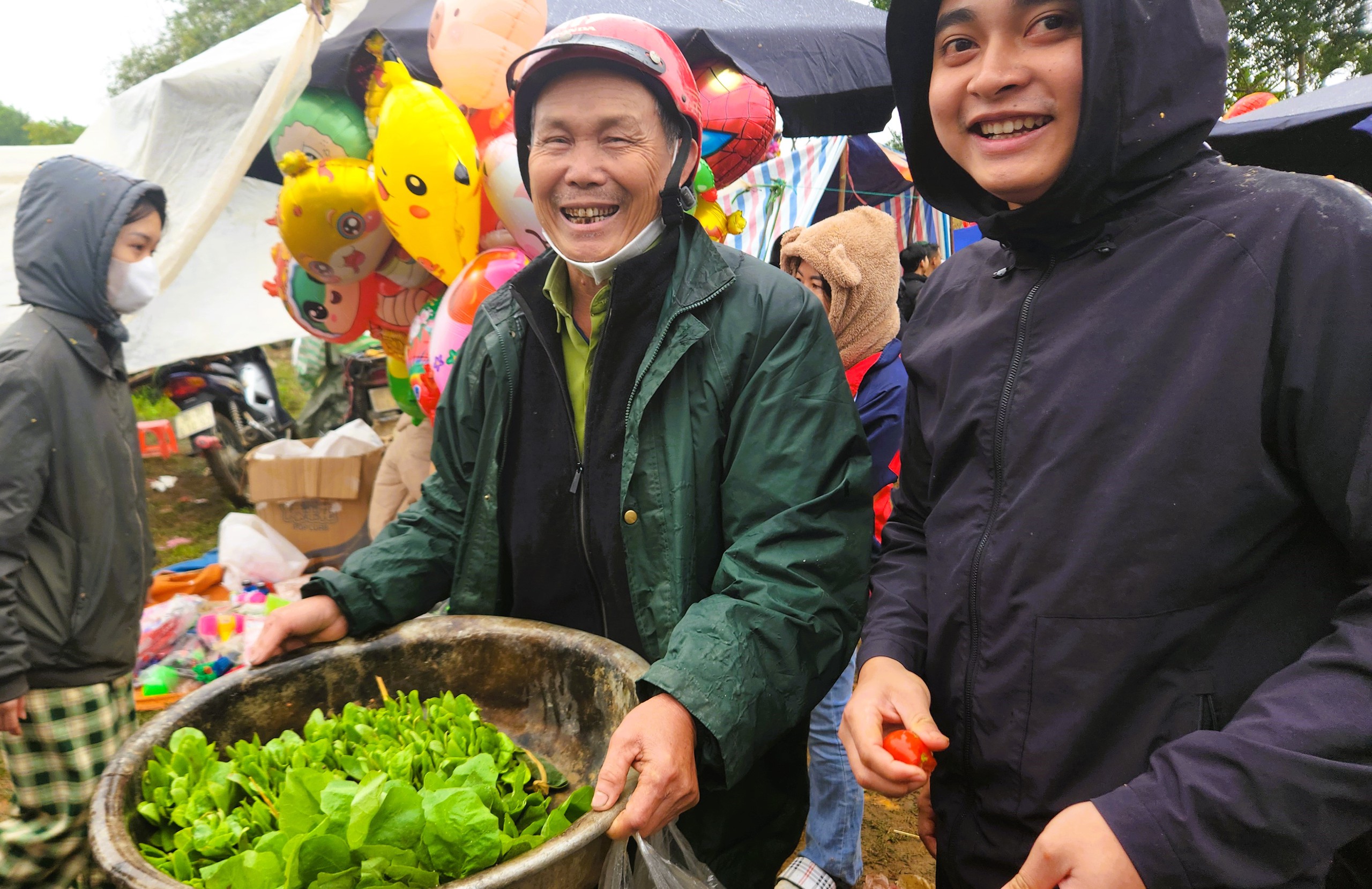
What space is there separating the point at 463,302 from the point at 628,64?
6.93ft

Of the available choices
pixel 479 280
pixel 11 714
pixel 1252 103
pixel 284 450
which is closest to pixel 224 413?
pixel 284 450

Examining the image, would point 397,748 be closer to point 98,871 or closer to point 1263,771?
point 98,871

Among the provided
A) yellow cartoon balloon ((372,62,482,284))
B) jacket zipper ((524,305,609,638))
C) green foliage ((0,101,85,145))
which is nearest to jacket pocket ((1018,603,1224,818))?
jacket zipper ((524,305,609,638))

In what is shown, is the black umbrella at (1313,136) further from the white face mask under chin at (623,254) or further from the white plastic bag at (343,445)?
the white plastic bag at (343,445)

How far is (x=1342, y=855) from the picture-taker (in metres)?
1.24

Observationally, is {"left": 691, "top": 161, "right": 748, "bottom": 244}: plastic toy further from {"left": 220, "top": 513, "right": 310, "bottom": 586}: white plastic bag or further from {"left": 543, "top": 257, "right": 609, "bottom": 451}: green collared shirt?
{"left": 220, "top": 513, "right": 310, "bottom": 586}: white plastic bag

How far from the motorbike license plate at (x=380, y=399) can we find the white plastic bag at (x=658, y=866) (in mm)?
7026

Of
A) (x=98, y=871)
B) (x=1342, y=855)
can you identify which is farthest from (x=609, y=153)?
(x=1342, y=855)

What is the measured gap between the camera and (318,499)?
546 cm

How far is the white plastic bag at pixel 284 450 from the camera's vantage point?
216 inches

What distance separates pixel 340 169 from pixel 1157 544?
157 inches

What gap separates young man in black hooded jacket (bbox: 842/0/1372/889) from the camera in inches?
35.5

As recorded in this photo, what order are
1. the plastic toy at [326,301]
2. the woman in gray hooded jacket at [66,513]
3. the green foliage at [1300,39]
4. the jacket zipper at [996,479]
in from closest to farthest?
the jacket zipper at [996,479], the woman in gray hooded jacket at [66,513], the plastic toy at [326,301], the green foliage at [1300,39]

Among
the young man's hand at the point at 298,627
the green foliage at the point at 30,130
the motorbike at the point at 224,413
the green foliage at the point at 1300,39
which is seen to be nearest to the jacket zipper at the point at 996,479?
the young man's hand at the point at 298,627
